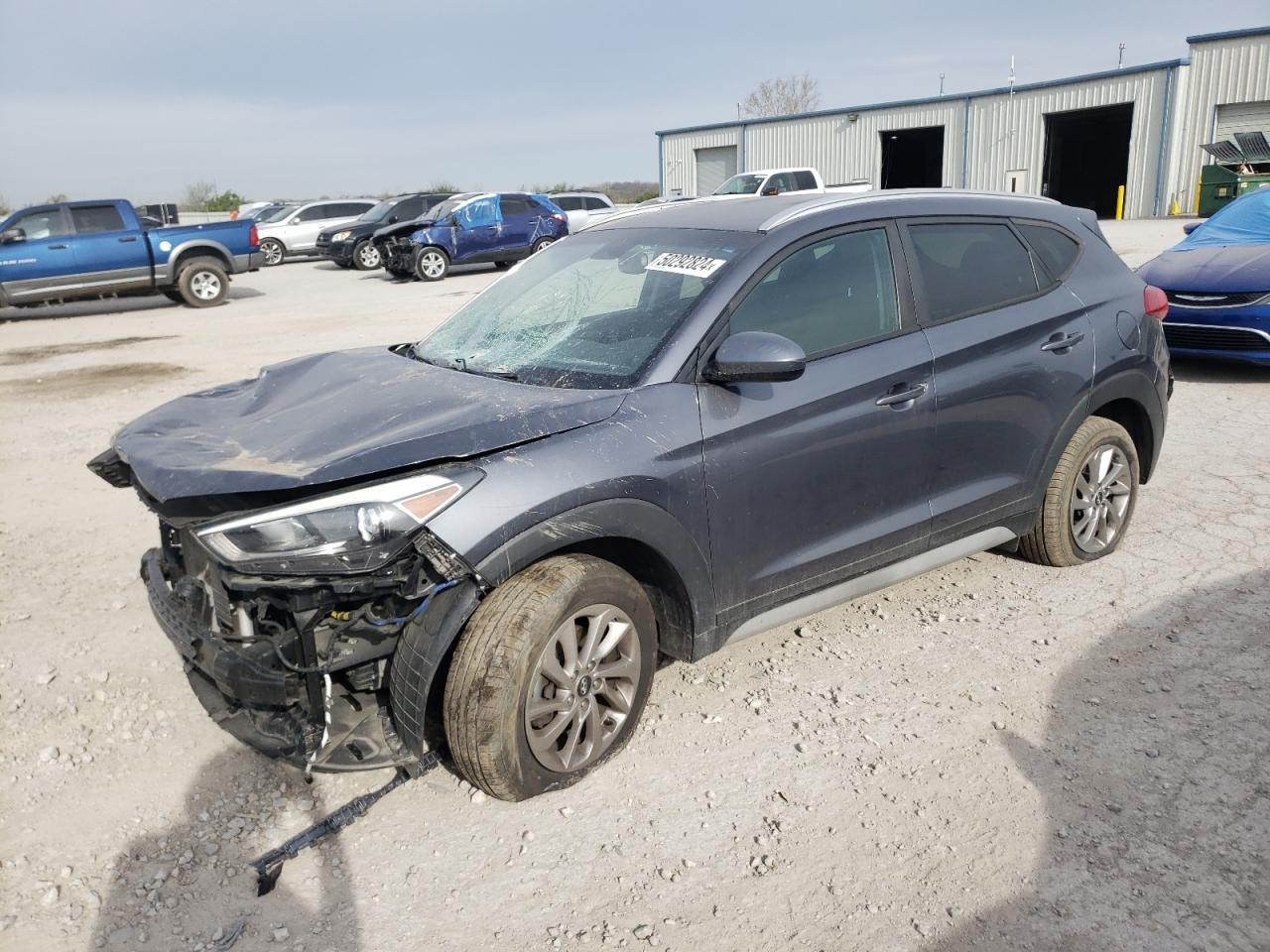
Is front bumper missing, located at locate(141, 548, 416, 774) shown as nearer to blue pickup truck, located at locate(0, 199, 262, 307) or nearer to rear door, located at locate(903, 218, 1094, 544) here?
rear door, located at locate(903, 218, 1094, 544)

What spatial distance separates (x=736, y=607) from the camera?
3354 mm

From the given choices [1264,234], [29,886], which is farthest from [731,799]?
[1264,234]

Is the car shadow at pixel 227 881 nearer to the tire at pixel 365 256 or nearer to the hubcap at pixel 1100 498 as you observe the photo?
the hubcap at pixel 1100 498

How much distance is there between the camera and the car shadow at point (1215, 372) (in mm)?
8352

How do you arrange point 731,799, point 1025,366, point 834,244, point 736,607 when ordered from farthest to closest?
point 1025,366
point 834,244
point 736,607
point 731,799

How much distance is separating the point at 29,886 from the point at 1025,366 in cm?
391

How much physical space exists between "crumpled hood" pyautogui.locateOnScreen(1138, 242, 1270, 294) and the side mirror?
6.42 metres

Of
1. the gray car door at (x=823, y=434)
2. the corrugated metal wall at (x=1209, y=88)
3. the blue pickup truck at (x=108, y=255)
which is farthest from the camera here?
A: the corrugated metal wall at (x=1209, y=88)

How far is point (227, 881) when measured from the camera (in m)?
2.73

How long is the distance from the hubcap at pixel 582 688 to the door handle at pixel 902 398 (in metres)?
1.28

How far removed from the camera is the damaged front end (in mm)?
2631

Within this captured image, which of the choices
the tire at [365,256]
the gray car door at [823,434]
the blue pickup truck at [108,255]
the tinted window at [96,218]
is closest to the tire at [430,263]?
the blue pickup truck at [108,255]

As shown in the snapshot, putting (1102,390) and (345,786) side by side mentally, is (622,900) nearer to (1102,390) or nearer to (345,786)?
(345,786)

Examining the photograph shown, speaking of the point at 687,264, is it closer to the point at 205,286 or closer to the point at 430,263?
the point at 205,286
